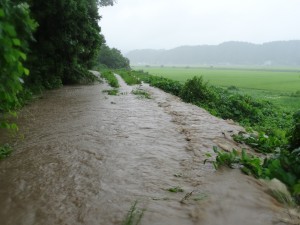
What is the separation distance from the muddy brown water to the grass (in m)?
0.06

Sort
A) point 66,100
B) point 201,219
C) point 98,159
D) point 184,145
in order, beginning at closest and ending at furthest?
point 201,219 < point 98,159 < point 184,145 < point 66,100

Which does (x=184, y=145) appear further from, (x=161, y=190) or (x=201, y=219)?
(x=201, y=219)

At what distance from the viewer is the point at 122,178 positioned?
176 inches

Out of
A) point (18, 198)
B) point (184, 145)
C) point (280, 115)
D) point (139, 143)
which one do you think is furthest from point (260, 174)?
point (280, 115)

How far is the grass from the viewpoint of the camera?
3.30 m

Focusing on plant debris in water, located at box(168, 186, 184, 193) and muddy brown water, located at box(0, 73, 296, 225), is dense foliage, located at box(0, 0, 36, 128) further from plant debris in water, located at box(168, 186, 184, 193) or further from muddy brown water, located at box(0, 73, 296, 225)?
plant debris in water, located at box(168, 186, 184, 193)

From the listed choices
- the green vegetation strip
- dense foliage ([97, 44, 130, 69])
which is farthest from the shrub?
dense foliage ([97, 44, 130, 69])

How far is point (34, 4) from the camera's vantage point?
1216 cm

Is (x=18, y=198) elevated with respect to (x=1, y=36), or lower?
lower

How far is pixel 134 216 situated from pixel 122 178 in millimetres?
1096

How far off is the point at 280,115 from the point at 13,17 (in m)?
12.9

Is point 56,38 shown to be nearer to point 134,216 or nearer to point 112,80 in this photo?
point 112,80

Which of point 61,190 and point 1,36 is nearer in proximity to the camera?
point 1,36

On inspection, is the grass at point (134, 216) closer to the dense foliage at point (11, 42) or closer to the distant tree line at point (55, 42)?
the dense foliage at point (11, 42)
